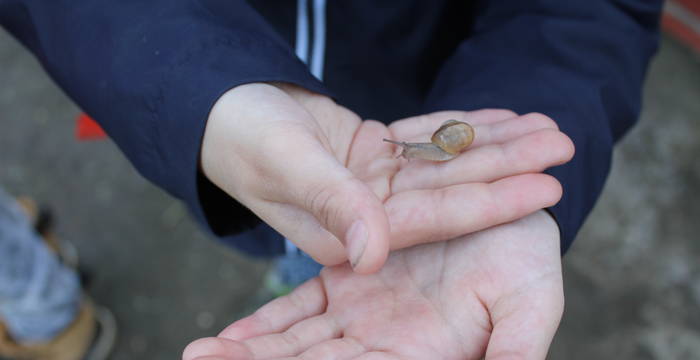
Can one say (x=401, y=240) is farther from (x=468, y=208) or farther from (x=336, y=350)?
(x=336, y=350)

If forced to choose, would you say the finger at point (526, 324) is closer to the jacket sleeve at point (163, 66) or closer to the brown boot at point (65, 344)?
the jacket sleeve at point (163, 66)

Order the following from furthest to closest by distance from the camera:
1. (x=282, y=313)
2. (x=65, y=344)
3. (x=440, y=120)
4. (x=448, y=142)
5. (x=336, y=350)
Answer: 1. (x=65, y=344)
2. (x=440, y=120)
3. (x=448, y=142)
4. (x=282, y=313)
5. (x=336, y=350)

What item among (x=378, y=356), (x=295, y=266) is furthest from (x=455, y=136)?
(x=295, y=266)

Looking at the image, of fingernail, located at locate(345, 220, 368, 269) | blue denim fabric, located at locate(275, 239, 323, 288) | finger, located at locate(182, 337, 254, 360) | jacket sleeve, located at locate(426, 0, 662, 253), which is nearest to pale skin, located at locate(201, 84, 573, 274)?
fingernail, located at locate(345, 220, 368, 269)

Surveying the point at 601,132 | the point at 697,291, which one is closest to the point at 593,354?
the point at 697,291

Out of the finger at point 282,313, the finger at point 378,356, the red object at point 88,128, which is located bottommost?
the red object at point 88,128

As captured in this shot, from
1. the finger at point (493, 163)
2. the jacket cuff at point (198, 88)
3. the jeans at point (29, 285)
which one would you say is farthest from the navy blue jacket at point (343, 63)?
the jeans at point (29, 285)
